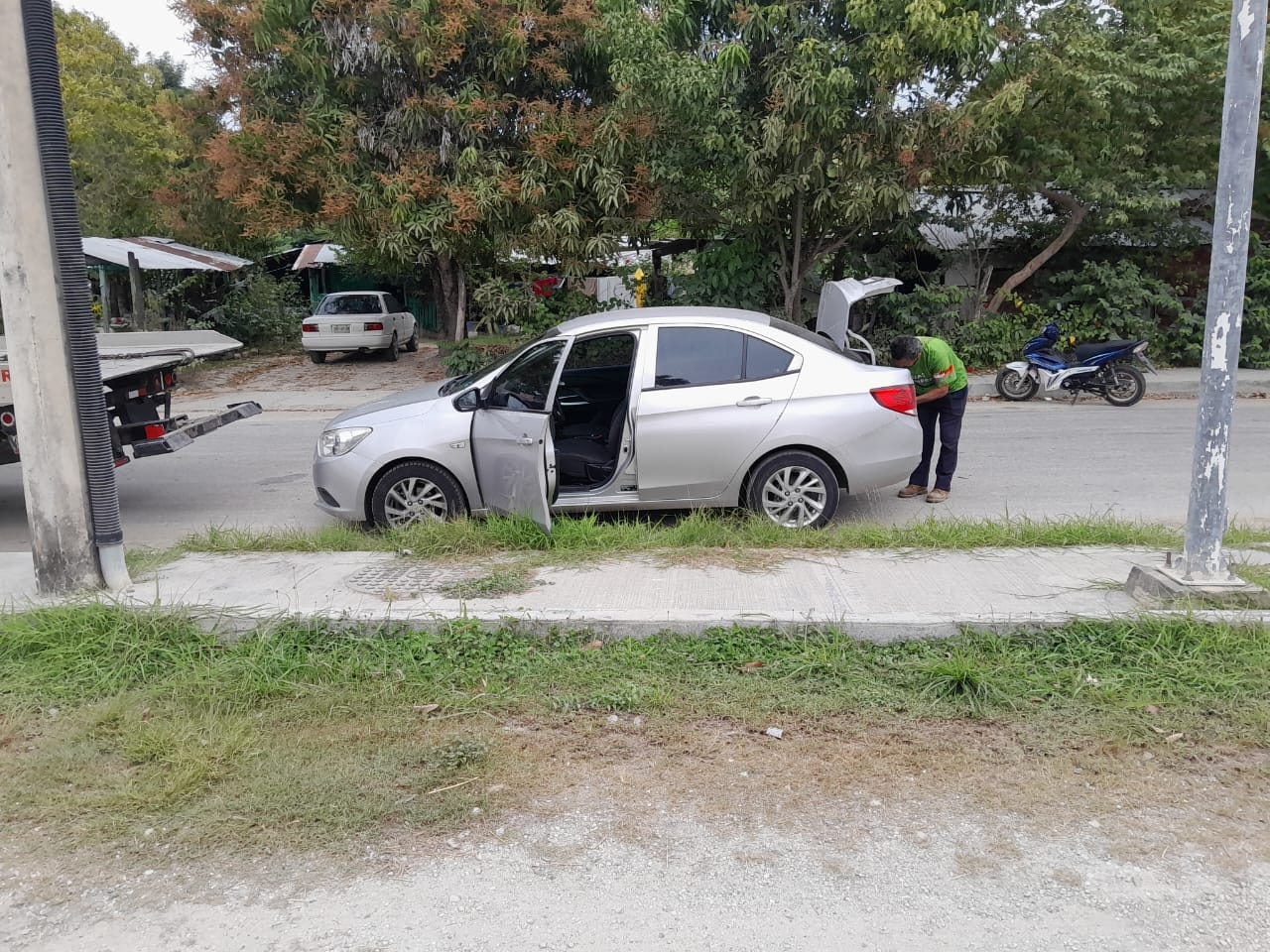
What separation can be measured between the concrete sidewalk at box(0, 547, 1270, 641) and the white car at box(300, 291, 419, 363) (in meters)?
15.3

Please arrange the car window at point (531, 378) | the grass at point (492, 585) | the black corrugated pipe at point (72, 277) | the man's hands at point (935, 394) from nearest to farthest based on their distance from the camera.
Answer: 1. the black corrugated pipe at point (72, 277)
2. the grass at point (492, 585)
3. the car window at point (531, 378)
4. the man's hands at point (935, 394)

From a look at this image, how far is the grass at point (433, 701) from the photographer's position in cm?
383

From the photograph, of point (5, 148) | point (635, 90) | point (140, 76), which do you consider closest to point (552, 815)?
point (5, 148)

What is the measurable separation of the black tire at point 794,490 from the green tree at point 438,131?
362 inches

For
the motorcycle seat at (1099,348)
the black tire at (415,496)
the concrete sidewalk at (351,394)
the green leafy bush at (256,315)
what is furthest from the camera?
the green leafy bush at (256,315)

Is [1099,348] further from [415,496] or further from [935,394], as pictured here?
[415,496]

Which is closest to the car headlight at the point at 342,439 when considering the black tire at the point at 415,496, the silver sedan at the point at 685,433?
the silver sedan at the point at 685,433

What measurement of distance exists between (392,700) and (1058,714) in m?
2.81

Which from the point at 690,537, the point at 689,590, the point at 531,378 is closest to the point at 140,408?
the point at 531,378

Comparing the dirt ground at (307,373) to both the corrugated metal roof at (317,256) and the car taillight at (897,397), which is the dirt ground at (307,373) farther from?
the car taillight at (897,397)

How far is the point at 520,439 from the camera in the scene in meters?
6.48

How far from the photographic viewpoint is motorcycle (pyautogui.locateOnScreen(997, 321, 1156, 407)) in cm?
1381

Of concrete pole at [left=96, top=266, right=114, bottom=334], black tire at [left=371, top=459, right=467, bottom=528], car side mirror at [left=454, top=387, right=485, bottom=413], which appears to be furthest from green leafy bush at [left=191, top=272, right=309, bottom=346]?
car side mirror at [left=454, top=387, right=485, bottom=413]

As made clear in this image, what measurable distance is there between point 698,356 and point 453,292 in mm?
13853
